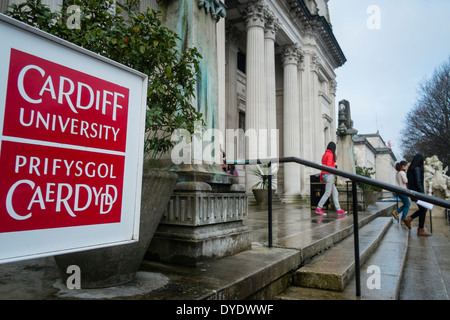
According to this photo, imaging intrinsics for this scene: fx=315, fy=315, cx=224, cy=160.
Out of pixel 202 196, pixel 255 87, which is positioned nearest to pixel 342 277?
pixel 202 196

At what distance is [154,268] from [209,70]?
193cm

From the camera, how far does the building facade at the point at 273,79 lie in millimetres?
13461

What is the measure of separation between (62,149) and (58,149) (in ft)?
0.06

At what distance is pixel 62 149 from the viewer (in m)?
1.28

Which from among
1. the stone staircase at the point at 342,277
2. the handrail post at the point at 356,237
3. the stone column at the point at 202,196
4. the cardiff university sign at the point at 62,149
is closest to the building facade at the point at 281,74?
the stone staircase at the point at 342,277

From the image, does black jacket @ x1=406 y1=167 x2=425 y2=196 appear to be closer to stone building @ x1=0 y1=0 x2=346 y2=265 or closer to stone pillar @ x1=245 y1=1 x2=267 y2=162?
stone building @ x1=0 y1=0 x2=346 y2=265

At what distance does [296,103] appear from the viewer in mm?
17344

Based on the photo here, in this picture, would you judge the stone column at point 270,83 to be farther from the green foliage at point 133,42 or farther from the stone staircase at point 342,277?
→ the green foliage at point 133,42

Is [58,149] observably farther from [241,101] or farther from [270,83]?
[241,101]

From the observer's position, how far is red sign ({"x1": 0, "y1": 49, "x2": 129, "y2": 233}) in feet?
3.75

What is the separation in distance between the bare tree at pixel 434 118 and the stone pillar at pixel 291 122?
16.2 m
